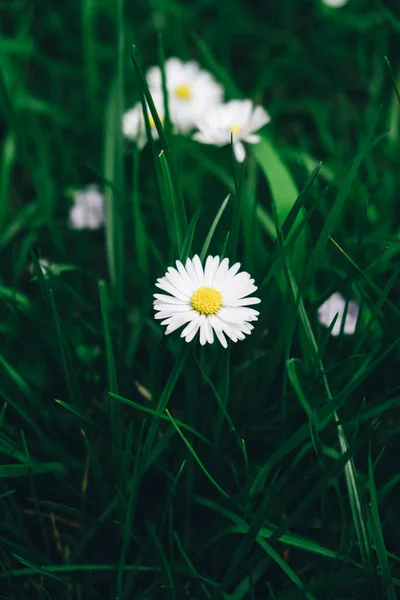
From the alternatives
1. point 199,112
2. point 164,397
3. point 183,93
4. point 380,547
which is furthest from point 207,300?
point 183,93

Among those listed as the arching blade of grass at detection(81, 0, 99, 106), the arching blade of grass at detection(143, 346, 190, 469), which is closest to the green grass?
the arching blade of grass at detection(143, 346, 190, 469)

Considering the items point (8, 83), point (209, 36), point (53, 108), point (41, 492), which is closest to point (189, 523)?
point (41, 492)

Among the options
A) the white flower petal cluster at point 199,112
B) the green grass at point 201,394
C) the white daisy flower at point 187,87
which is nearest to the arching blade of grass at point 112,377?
the green grass at point 201,394

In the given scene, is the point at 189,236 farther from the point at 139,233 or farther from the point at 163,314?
the point at 139,233

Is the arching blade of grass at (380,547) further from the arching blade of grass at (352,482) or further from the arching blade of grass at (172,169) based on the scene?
the arching blade of grass at (172,169)

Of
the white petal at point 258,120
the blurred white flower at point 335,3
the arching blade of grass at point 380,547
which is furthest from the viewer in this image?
the blurred white flower at point 335,3

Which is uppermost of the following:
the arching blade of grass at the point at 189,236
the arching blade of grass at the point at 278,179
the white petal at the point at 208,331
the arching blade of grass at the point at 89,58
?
the arching blade of grass at the point at 89,58

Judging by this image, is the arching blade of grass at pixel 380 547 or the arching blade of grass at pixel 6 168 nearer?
the arching blade of grass at pixel 380 547

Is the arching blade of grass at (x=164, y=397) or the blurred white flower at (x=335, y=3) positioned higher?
the blurred white flower at (x=335, y=3)
